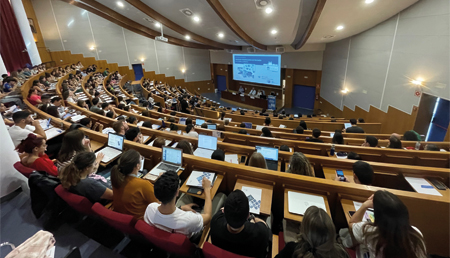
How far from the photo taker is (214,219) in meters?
1.69

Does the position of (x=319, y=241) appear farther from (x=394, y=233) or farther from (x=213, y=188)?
(x=213, y=188)

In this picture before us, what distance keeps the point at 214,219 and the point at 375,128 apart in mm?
7156

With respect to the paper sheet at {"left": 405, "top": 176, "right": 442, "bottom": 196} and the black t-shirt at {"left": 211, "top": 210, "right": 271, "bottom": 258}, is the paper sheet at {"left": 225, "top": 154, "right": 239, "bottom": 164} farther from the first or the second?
the paper sheet at {"left": 405, "top": 176, "right": 442, "bottom": 196}

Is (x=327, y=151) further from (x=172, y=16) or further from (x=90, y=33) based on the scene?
(x=90, y=33)

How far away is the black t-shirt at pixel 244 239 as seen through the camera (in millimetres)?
1532

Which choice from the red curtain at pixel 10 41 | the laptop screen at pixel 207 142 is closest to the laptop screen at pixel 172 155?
the laptop screen at pixel 207 142

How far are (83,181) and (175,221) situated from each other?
1184 mm

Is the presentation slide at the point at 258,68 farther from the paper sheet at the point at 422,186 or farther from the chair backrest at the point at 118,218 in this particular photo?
the chair backrest at the point at 118,218

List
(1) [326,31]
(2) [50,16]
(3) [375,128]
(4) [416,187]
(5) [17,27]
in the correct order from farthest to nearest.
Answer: (2) [50,16] < (5) [17,27] < (1) [326,31] < (3) [375,128] < (4) [416,187]

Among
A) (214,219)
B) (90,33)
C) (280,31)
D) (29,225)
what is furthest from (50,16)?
(214,219)

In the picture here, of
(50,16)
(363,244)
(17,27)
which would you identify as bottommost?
(363,244)

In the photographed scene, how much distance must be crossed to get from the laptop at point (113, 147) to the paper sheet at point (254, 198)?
2077 mm

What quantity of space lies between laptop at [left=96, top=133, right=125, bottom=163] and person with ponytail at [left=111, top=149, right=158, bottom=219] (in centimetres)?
123

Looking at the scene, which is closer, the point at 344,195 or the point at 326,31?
the point at 344,195
